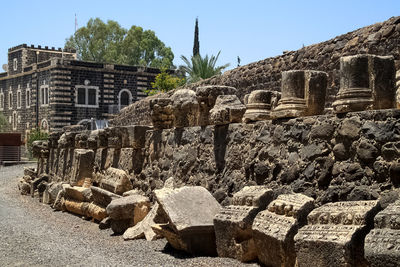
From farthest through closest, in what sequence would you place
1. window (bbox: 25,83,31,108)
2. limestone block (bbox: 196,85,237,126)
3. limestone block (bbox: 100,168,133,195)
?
window (bbox: 25,83,31,108) → limestone block (bbox: 100,168,133,195) → limestone block (bbox: 196,85,237,126)

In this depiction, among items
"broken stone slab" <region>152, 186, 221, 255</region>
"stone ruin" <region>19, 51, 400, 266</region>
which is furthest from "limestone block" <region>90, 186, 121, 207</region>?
"broken stone slab" <region>152, 186, 221, 255</region>

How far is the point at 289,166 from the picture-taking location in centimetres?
571

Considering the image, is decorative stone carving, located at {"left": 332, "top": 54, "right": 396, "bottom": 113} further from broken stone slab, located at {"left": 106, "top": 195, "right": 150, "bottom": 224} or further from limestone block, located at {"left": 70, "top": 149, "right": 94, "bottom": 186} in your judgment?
limestone block, located at {"left": 70, "top": 149, "right": 94, "bottom": 186}

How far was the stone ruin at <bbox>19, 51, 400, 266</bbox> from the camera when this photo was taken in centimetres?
444

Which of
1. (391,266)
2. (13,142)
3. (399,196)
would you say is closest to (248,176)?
(399,196)

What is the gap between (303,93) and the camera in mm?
5848

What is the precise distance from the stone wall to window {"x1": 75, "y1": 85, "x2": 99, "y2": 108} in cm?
2548

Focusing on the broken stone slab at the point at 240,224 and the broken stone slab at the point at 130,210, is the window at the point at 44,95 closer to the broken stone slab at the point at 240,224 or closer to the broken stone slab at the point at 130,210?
the broken stone slab at the point at 130,210

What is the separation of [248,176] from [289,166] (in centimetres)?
85

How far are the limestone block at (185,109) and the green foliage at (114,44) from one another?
4535 centimetres

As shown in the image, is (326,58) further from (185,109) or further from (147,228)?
(147,228)

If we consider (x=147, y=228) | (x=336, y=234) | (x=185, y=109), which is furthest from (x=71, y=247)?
(x=336, y=234)

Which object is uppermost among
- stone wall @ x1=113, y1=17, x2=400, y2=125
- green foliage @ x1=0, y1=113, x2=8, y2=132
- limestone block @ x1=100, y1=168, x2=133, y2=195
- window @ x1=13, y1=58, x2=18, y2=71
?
window @ x1=13, y1=58, x2=18, y2=71

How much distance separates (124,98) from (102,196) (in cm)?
2945
